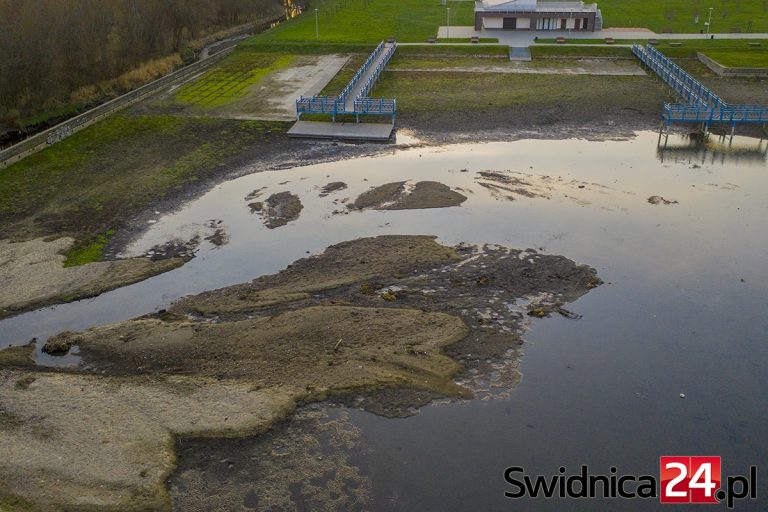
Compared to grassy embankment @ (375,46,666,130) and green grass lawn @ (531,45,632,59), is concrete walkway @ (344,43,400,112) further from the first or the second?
green grass lawn @ (531,45,632,59)

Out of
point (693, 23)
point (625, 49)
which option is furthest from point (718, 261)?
point (693, 23)

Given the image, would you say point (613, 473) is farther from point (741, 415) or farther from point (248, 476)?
point (248, 476)

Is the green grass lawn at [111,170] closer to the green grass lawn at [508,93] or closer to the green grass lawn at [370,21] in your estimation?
the green grass lawn at [508,93]

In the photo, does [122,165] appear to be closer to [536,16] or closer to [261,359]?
[261,359]

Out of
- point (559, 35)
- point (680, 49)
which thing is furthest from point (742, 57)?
point (559, 35)

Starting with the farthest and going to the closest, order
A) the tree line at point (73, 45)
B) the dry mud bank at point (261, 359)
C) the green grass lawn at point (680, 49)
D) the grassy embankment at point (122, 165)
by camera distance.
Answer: the green grass lawn at point (680, 49) < the tree line at point (73, 45) < the grassy embankment at point (122, 165) < the dry mud bank at point (261, 359)

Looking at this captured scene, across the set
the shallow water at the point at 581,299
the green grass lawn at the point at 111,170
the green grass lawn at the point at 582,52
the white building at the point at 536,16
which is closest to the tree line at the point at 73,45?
the green grass lawn at the point at 111,170

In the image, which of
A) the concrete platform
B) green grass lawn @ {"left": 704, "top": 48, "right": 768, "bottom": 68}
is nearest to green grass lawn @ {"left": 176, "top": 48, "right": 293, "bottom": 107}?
the concrete platform
